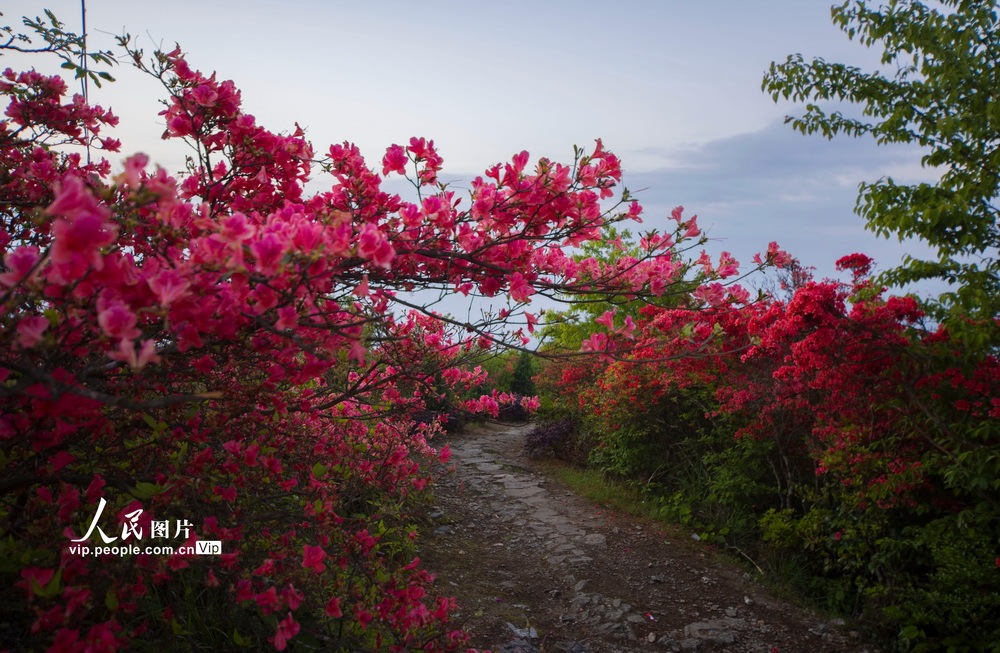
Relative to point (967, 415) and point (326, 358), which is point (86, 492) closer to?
point (326, 358)

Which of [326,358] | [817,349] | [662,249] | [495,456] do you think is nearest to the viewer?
[326,358]

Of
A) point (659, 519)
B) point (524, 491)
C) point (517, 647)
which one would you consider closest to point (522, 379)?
point (524, 491)

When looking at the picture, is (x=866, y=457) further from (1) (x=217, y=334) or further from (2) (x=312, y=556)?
(1) (x=217, y=334)

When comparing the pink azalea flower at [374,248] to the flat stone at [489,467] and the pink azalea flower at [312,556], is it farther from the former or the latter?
the flat stone at [489,467]

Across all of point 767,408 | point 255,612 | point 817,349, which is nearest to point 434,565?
point 255,612

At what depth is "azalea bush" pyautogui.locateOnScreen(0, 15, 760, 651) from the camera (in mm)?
1409

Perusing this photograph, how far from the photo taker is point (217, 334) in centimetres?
156

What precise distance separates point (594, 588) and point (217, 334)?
14.2 feet

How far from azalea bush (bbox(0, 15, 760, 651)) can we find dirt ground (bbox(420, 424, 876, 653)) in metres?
1.66

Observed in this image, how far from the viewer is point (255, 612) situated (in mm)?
2721

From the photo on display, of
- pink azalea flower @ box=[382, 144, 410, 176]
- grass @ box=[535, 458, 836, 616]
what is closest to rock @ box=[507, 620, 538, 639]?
grass @ box=[535, 458, 836, 616]

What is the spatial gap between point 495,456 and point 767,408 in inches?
243

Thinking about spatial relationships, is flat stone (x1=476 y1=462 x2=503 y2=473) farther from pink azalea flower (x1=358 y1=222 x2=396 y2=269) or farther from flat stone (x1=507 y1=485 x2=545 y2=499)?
pink azalea flower (x1=358 y1=222 x2=396 y2=269)

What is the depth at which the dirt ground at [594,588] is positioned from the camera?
419cm
